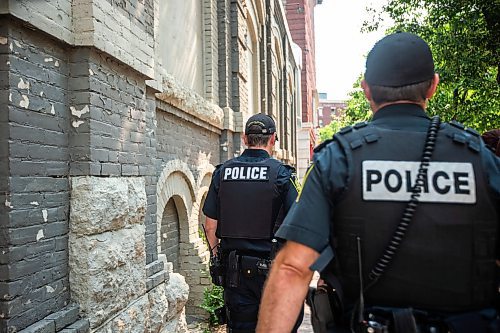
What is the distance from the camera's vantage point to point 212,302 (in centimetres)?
635

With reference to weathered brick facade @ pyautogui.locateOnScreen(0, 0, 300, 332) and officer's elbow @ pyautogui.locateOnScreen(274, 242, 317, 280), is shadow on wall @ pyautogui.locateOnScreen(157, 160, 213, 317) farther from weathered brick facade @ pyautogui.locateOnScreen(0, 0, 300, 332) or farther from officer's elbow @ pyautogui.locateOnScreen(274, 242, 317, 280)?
officer's elbow @ pyautogui.locateOnScreen(274, 242, 317, 280)

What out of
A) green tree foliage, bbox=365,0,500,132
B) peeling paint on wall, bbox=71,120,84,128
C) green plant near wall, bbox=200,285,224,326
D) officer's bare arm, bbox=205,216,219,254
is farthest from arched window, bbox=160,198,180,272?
green tree foliage, bbox=365,0,500,132

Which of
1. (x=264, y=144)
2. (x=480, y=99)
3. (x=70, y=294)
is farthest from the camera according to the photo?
(x=480, y=99)

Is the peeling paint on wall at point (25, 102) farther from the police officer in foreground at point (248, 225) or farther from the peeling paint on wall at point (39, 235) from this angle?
the police officer in foreground at point (248, 225)

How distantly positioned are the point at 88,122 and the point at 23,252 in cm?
93

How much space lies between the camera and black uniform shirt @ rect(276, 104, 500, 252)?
5.64 ft

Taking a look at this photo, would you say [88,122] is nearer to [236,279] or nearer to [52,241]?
[52,241]

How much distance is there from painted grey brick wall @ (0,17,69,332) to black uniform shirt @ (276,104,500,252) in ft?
5.27

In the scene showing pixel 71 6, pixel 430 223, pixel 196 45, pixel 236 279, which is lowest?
pixel 236 279

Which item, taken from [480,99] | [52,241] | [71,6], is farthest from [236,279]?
[480,99]

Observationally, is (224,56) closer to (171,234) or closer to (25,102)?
(171,234)

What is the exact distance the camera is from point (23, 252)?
8.75 ft

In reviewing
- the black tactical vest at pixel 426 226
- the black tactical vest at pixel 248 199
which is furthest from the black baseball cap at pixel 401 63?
the black tactical vest at pixel 248 199

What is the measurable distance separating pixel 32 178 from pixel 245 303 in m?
1.83
